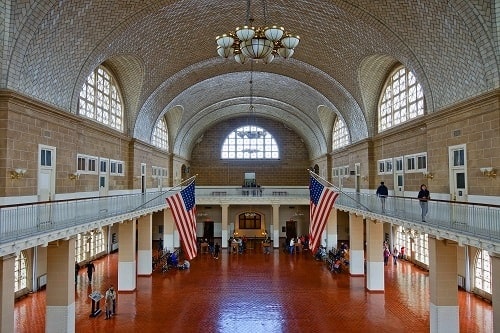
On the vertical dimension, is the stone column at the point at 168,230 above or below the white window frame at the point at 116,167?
below

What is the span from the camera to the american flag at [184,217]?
1471cm

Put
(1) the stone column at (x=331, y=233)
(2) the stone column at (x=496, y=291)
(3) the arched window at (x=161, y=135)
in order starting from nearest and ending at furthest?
(2) the stone column at (x=496, y=291) → (3) the arched window at (x=161, y=135) → (1) the stone column at (x=331, y=233)

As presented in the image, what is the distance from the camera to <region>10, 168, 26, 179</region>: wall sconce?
38.6ft

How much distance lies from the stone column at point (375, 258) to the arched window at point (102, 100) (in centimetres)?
1400

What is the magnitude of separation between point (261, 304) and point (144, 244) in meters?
8.62

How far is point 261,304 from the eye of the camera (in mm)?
17625

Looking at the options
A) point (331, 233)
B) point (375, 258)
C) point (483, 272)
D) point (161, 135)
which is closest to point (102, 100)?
point (161, 135)

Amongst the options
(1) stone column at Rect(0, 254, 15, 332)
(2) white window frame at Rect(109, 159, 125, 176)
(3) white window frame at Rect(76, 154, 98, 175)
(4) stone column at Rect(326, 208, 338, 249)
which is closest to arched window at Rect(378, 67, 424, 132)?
(4) stone column at Rect(326, 208, 338, 249)

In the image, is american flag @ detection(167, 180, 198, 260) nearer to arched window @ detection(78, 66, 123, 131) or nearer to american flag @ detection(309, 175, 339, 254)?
american flag @ detection(309, 175, 339, 254)

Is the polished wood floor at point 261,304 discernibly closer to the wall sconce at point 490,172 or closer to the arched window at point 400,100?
the wall sconce at point 490,172

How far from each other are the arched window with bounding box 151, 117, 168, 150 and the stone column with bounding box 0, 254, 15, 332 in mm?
18260

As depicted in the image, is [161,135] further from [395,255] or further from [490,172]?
[490,172]

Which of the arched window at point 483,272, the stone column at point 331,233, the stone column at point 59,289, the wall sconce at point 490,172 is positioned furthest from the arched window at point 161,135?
the wall sconce at point 490,172

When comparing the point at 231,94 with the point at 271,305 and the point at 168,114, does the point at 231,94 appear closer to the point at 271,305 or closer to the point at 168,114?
the point at 168,114
